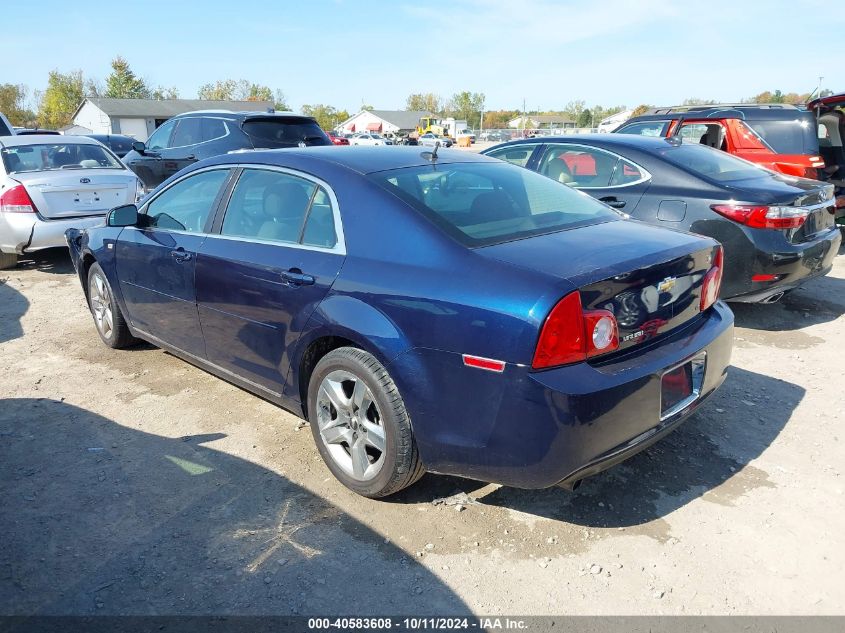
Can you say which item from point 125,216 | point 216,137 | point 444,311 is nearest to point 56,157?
point 216,137

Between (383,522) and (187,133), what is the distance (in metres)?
9.04

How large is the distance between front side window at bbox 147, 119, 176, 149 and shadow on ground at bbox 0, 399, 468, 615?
8.08 m

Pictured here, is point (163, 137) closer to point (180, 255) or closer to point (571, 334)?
point (180, 255)

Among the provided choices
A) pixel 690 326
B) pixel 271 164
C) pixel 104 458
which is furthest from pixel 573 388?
pixel 104 458

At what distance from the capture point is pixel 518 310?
2451 millimetres

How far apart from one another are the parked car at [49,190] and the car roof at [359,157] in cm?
483

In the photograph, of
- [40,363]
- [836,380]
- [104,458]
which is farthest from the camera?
[40,363]

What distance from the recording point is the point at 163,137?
1091cm

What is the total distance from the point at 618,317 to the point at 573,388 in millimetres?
404

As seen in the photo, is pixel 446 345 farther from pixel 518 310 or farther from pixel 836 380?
pixel 836 380

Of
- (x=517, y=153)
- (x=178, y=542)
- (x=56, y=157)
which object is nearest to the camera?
(x=178, y=542)

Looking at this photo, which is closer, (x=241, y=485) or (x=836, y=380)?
(x=241, y=485)

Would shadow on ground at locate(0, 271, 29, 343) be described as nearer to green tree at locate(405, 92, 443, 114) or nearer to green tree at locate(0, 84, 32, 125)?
green tree at locate(0, 84, 32, 125)

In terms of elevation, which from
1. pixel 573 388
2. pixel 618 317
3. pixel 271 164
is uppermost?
pixel 271 164
